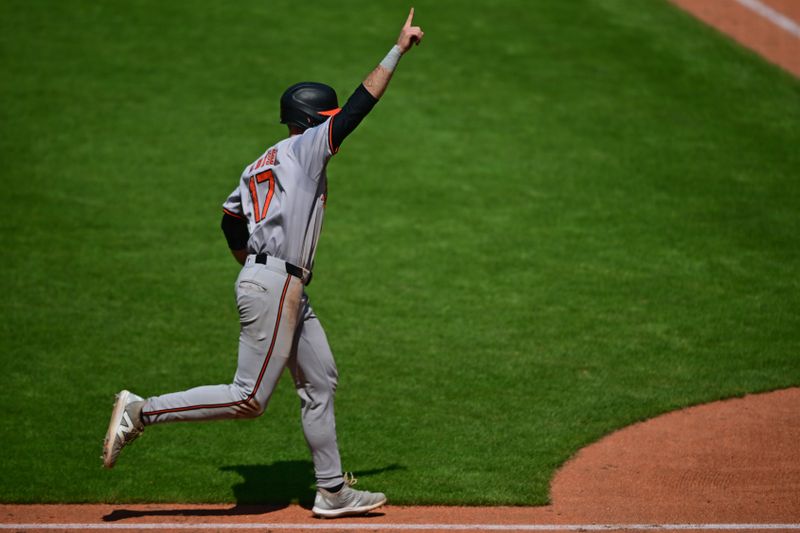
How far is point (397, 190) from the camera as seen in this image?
1091 cm

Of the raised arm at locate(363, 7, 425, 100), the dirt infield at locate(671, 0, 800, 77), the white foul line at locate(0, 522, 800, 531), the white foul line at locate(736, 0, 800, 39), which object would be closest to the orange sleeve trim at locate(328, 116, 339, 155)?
the raised arm at locate(363, 7, 425, 100)

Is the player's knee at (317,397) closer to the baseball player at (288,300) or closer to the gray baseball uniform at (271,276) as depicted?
the baseball player at (288,300)

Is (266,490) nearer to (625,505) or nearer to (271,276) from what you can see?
(271,276)

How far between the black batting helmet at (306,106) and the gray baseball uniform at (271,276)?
133 millimetres

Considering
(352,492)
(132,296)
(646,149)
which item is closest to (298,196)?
(352,492)

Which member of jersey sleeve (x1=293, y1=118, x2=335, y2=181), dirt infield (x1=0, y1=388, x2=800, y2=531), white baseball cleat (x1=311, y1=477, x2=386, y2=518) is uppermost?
jersey sleeve (x1=293, y1=118, x2=335, y2=181)

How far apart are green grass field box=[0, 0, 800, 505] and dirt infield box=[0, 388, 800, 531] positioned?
7.2 inches

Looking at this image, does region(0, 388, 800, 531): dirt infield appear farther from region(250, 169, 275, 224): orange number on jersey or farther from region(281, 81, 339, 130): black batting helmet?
region(281, 81, 339, 130): black batting helmet

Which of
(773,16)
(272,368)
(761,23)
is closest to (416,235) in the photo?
(272,368)

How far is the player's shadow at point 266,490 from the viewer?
17.6ft

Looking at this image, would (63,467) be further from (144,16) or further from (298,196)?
(144,16)

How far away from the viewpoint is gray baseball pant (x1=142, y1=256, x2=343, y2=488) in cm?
504

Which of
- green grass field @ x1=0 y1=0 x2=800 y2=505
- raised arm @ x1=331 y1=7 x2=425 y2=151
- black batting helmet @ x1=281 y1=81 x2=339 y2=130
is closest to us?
raised arm @ x1=331 y1=7 x2=425 y2=151

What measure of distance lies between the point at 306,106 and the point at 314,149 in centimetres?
35
